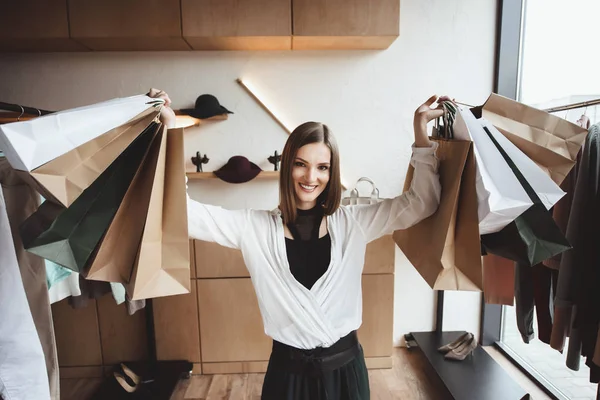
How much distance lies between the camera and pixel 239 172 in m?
2.22

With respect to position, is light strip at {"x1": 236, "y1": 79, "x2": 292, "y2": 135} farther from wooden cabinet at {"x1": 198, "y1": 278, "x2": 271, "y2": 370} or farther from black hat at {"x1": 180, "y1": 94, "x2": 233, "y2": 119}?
wooden cabinet at {"x1": 198, "y1": 278, "x2": 271, "y2": 370}

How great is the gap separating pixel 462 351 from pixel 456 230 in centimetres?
161

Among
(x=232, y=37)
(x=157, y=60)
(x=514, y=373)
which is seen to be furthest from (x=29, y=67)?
(x=514, y=373)

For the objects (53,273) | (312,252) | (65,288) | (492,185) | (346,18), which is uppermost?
(346,18)

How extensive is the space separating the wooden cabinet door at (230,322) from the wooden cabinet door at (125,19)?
4.89ft

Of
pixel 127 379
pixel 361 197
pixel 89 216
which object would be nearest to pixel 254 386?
pixel 127 379

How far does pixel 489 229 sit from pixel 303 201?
52 cm

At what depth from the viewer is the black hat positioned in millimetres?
2166

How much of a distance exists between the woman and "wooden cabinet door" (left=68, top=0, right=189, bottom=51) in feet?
4.63

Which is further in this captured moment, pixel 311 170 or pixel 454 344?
pixel 454 344

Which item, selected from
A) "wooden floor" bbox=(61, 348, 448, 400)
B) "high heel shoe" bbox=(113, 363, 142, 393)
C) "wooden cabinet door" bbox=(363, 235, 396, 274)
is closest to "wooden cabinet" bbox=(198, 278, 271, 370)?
"wooden floor" bbox=(61, 348, 448, 400)

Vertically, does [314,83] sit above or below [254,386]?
above

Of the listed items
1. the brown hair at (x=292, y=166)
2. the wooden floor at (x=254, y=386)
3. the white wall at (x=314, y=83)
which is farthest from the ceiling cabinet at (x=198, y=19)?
the wooden floor at (x=254, y=386)

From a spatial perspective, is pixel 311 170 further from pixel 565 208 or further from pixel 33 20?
pixel 33 20
